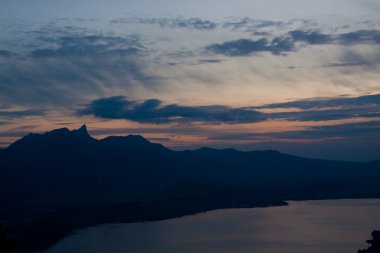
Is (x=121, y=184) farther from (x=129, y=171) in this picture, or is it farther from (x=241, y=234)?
(x=241, y=234)

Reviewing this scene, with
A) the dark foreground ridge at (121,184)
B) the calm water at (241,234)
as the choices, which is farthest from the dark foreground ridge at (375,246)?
the dark foreground ridge at (121,184)

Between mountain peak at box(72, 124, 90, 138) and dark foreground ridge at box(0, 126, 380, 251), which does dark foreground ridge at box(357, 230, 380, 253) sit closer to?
dark foreground ridge at box(0, 126, 380, 251)

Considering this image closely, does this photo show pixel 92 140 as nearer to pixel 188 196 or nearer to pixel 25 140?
pixel 25 140

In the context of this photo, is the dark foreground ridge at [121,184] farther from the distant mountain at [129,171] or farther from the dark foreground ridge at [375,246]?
the dark foreground ridge at [375,246]

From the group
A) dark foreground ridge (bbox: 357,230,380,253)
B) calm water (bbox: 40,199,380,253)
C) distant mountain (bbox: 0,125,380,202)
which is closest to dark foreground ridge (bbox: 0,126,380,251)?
distant mountain (bbox: 0,125,380,202)

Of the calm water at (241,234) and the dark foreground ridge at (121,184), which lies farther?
the dark foreground ridge at (121,184)

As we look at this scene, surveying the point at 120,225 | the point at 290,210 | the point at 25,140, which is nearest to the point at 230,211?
the point at 290,210

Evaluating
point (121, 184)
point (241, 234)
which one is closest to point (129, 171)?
point (121, 184)
